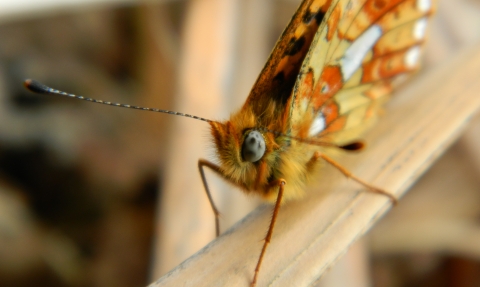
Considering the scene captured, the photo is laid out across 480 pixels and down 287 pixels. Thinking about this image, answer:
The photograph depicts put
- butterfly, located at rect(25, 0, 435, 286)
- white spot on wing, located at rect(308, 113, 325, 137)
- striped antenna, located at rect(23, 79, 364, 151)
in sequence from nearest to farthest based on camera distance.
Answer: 1. striped antenna, located at rect(23, 79, 364, 151)
2. butterfly, located at rect(25, 0, 435, 286)
3. white spot on wing, located at rect(308, 113, 325, 137)

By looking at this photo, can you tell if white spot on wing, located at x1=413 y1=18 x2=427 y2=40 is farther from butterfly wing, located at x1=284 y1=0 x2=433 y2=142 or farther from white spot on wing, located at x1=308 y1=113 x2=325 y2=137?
white spot on wing, located at x1=308 y1=113 x2=325 y2=137

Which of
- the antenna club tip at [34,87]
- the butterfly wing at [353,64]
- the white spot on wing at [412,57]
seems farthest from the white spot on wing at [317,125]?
the antenna club tip at [34,87]

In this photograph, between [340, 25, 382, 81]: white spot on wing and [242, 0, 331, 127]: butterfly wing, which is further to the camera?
[340, 25, 382, 81]: white spot on wing

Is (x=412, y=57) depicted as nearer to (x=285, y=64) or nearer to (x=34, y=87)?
(x=285, y=64)

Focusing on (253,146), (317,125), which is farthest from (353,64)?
(253,146)

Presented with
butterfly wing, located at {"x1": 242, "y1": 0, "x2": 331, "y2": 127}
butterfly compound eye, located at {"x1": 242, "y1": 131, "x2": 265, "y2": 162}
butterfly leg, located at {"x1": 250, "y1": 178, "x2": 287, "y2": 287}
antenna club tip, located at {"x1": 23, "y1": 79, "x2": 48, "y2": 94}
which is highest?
antenna club tip, located at {"x1": 23, "y1": 79, "x2": 48, "y2": 94}

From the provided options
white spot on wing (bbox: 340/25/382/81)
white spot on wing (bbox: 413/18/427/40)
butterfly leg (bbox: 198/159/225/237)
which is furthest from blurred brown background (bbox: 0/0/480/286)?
white spot on wing (bbox: 340/25/382/81)

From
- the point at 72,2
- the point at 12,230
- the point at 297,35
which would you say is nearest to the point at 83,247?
the point at 12,230

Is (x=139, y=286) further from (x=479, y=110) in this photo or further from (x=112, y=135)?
(x=479, y=110)
